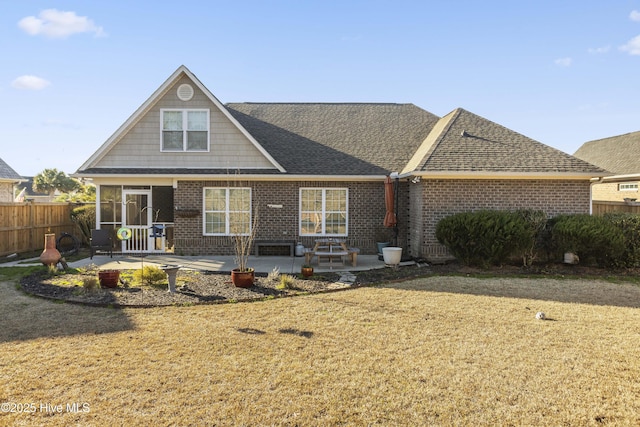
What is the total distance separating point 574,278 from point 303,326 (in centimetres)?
831

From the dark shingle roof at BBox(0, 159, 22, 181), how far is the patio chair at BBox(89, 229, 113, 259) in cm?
1362

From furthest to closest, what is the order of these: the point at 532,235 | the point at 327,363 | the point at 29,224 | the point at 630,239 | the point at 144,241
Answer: the point at 29,224, the point at 144,241, the point at 532,235, the point at 630,239, the point at 327,363

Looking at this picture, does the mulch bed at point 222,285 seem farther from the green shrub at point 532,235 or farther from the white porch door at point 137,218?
the white porch door at point 137,218

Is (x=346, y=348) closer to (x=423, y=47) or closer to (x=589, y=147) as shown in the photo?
(x=423, y=47)

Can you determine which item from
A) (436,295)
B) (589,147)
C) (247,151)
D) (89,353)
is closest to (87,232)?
(247,151)

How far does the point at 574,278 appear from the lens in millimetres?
11094

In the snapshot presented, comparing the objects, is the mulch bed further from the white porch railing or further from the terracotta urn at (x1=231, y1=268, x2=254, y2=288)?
the white porch railing

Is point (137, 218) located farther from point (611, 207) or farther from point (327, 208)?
point (611, 207)

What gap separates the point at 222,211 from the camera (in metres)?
15.6

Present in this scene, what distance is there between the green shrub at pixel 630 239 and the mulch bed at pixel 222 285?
0.29 metres

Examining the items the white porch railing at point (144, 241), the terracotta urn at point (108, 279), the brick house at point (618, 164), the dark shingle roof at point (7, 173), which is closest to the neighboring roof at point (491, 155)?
the terracotta urn at point (108, 279)

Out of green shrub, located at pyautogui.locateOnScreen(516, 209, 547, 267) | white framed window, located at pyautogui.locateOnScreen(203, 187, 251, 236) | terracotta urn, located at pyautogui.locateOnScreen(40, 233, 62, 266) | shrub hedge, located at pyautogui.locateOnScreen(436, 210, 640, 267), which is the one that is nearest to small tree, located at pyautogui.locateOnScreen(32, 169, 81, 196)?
white framed window, located at pyautogui.locateOnScreen(203, 187, 251, 236)

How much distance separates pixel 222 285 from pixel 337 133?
33.8 ft

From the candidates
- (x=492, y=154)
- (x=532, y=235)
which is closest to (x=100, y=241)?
(x=492, y=154)
